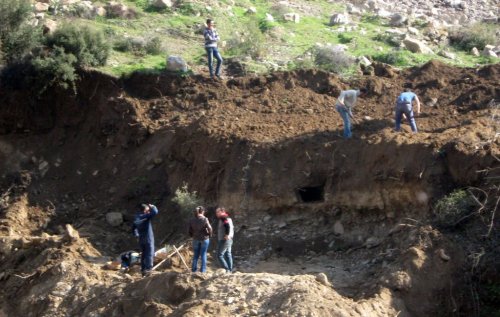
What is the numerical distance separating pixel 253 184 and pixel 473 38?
10171 mm

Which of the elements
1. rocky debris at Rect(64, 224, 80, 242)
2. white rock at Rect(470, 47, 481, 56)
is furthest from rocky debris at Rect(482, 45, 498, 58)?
rocky debris at Rect(64, 224, 80, 242)

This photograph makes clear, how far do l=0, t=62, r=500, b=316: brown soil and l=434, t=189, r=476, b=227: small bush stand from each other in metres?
0.24

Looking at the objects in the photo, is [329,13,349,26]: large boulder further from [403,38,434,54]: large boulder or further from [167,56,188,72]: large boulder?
[167,56,188,72]: large boulder

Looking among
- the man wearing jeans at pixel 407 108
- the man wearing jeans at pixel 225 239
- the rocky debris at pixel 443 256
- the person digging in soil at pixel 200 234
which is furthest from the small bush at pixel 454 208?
the person digging in soil at pixel 200 234

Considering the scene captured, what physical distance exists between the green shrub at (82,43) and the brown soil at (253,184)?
1.42 feet


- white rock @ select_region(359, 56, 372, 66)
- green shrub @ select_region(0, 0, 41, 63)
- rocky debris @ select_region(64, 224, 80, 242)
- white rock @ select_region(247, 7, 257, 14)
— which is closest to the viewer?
rocky debris @ select_region(64, 224, 80, 242)

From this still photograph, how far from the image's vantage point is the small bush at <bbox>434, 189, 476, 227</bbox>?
46.8ft

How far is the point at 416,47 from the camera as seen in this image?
23.1m

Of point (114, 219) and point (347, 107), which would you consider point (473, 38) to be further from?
point (114, 219)

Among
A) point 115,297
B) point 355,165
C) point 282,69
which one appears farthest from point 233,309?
point 282,69

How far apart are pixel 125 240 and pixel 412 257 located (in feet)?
21.4

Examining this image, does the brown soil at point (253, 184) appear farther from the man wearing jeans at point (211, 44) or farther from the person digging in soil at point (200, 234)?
the person digging in soil at point (200, 234)

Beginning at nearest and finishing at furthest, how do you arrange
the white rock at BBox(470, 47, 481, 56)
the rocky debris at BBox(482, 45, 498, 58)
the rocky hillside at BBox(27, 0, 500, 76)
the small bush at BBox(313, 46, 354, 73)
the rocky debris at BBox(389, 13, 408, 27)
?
1. the small bush at BBox(313, 46, 354, 73)
2. the rocky hillside at BBox(27, 0, 500, 76)
3. the rocky debris at BBox(482, 45, 498, 58)
4. the white rock at BBox(470, 47, 481, 56)
5. the rocky debris at BBox(389, 13, 408, 27)

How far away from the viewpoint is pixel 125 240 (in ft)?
58.7
